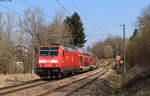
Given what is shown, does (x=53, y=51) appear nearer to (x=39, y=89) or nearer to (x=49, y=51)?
(x=49, y=51)

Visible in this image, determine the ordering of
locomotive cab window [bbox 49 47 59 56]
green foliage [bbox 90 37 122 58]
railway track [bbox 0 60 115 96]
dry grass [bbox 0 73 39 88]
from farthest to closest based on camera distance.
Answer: green foliage [bbox 90 37 122 58], locomotive cab window [bbox 49 47 59 56], dry grass [bbox 0 73 39 88], railway track [bbox 0 60 115 96]

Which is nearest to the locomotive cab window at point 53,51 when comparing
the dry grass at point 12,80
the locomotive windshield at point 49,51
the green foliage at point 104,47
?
the locomotive windshield at point 49,51

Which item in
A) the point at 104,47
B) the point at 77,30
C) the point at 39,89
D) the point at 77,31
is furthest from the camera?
the point at 104,47

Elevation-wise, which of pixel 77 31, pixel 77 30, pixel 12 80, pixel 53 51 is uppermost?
pixel 77 30

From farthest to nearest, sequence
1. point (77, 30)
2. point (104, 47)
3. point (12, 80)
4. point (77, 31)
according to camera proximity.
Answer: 1. point (104, 47)
2. point (77, 30)
3. point (77, 31)
4. point (12, 80)

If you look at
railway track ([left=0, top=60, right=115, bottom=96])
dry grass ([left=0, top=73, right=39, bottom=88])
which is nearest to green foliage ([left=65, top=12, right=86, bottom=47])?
dry grass ([left=0, top=73, right=39, bottom=88])

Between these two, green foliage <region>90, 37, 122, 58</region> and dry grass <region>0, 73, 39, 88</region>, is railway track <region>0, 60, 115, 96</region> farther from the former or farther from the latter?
green foliage <region>90, 37, 122, 58</region>

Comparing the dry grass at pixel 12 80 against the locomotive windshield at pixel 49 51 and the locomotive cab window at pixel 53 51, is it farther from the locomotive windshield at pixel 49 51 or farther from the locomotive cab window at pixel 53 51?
the locomotive cab window at pixel 53 51

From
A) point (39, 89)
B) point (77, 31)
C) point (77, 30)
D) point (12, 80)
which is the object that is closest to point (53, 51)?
point (12, 80)

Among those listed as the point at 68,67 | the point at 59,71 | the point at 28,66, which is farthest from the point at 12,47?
the point at 59,71

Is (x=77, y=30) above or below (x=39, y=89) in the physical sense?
above

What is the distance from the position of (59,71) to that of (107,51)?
385ft

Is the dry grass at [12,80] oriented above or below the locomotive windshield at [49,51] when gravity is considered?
below

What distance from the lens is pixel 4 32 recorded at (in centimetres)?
5200
